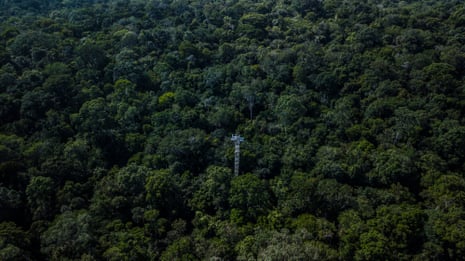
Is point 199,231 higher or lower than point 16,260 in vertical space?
lower

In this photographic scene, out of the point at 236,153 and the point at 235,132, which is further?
the point at 235,132

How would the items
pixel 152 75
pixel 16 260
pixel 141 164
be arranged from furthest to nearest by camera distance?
pixel 152 75 → pixel 141 164 → pixel 16 260

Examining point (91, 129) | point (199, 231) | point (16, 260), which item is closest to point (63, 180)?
point (91, 129)

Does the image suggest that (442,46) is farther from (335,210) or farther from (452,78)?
(335,210)

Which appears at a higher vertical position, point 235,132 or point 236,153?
point 236,153

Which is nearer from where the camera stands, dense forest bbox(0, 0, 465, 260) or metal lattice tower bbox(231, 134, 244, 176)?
dense forest bbox(0, 0, 465, 260)

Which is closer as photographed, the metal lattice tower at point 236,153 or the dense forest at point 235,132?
the dense forest at point 235,132

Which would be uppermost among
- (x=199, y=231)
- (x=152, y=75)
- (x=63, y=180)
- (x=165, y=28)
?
(x=165, y=28)

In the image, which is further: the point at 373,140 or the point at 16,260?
the point at 373,140
